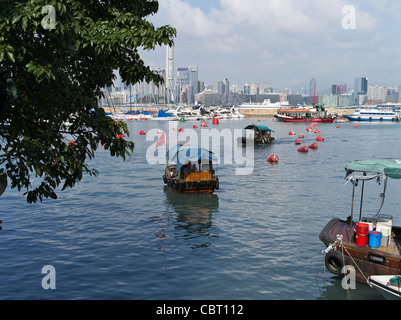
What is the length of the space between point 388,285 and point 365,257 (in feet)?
6.20

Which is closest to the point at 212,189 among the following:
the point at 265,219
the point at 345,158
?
the point at 265,219

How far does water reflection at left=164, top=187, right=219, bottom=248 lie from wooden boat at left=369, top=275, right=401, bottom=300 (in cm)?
883

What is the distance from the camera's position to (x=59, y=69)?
998cm

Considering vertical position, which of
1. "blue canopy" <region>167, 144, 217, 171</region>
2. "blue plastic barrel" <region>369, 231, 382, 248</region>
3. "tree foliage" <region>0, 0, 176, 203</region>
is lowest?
"blue plastic barrel" <region>369, 231, 382, 248</region>

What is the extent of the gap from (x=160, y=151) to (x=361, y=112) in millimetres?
128468

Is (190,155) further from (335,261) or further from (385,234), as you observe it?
(385,234)

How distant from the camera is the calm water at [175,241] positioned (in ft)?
54.8

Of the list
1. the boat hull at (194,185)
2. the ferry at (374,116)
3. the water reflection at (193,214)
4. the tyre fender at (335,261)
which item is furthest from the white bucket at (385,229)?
the ferry at (374,116)

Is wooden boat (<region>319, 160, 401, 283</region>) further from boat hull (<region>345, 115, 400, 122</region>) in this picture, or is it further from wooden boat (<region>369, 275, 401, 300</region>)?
boat hull (<region>345, 115, 400, 122</region>)

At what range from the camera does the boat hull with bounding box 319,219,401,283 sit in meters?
16.1
